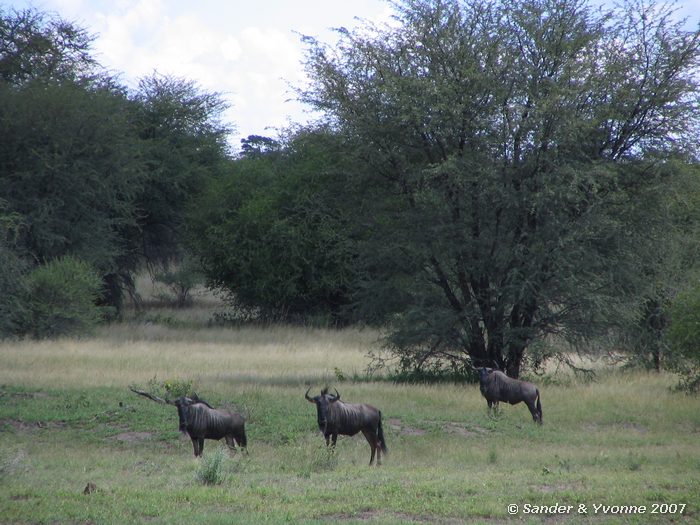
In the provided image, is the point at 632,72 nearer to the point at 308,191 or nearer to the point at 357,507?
the point at 357,507

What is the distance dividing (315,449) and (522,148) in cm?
1136

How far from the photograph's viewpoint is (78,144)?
3806cm

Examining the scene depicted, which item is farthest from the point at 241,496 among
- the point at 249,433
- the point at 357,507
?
the point at 249,433

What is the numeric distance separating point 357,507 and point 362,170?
14714mm

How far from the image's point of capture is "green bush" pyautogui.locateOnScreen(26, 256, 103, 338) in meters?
32.2

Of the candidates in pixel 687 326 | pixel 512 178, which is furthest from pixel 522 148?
pixel 687 326

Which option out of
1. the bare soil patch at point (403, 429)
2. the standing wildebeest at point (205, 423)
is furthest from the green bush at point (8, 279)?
the bare soil patch at point (403, 429)

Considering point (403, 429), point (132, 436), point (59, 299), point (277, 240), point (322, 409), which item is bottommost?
point (132, 436)

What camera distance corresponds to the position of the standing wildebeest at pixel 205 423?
43.2ft

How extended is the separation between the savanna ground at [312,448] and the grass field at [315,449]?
34 mm

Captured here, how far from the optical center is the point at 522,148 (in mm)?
22266

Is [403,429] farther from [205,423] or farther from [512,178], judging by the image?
[512,178]

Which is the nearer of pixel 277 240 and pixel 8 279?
pixel 8 279

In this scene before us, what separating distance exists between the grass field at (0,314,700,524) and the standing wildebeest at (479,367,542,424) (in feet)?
1.31
